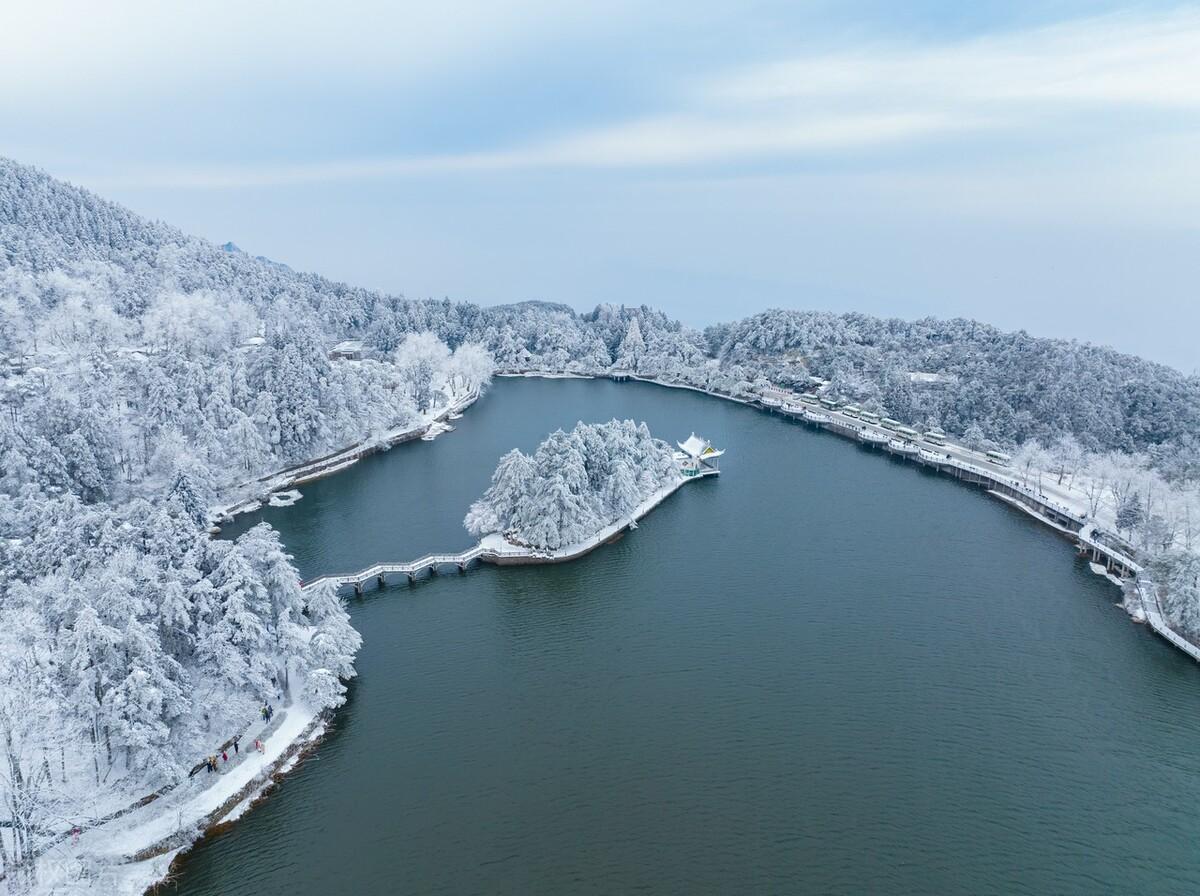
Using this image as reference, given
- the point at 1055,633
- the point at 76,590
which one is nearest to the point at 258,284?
the point at 76,590

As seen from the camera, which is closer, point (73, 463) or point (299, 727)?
point (299, 727)

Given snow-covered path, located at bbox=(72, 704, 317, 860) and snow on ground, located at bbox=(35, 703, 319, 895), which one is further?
snow-covered path, located at bbox=(72, 704, 317, 860)

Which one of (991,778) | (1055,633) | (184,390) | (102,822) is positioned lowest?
(102,822)

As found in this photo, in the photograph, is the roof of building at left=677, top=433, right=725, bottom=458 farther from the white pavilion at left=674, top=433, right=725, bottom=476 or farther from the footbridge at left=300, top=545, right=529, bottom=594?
the footbridge at left=300, top=545, right=529, bottom=594

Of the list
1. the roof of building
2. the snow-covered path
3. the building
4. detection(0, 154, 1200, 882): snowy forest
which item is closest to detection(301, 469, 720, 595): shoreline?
Answer: detection(0, 154, 1200, 882): snowy forest

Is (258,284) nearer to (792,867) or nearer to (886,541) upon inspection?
(886,541)

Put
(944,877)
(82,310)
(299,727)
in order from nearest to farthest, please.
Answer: (944,877), (299,727), (82,310)

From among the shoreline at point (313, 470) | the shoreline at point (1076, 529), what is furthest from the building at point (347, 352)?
the shoreline at point (1076, 529)

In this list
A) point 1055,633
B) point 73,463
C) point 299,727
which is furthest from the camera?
point 73,463
